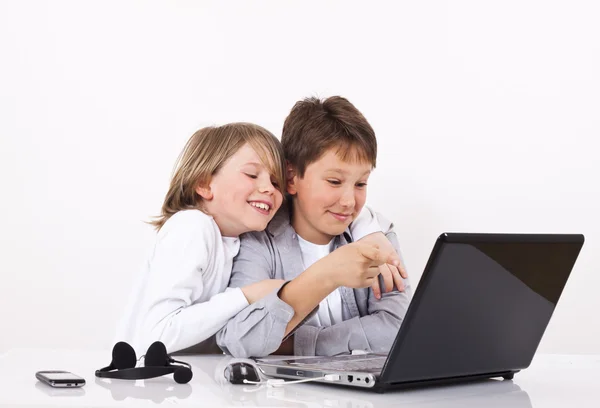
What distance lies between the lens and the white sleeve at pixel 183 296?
1462mm

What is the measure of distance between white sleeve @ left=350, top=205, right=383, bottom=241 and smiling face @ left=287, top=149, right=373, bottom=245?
2.1 inches

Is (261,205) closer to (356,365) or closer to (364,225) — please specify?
(364,225)

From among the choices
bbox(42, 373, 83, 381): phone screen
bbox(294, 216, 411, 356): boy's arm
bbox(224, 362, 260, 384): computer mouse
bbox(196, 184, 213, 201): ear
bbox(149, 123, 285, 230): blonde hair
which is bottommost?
bbox(294, 216, 411, 356): boy's arm

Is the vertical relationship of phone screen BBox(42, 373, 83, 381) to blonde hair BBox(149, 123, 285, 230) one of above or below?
below

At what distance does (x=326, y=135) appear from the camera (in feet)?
6.06

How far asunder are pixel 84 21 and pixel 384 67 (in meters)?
1.17

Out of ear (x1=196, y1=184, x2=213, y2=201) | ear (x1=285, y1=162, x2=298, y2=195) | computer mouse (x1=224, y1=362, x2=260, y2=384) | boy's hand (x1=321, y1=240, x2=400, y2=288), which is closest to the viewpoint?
computer mouse (x1=224, y1=362, x2=260, y2=384)

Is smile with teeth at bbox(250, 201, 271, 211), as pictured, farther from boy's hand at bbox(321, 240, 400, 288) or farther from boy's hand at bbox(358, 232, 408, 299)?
boy's hand at bbox(321, 240, 400, 288)

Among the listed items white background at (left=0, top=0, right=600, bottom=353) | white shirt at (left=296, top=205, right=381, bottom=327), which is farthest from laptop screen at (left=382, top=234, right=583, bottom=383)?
white background at (left=0, top=0, right=600, bottom=353)

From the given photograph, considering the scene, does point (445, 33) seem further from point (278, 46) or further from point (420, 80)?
point (278, 46)

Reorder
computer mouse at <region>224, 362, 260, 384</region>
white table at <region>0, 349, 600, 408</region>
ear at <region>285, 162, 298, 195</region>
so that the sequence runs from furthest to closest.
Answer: ear at <region>285, 162, 298, 195</region>, computer mouse at <region>224, 362, 260, 384</region>, white table at <region>0, 349, 600, 408</region>

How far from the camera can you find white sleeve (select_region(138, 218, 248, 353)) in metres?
1.46

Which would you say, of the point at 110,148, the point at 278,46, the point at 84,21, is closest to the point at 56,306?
the point at 110,148

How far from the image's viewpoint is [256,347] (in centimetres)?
141
